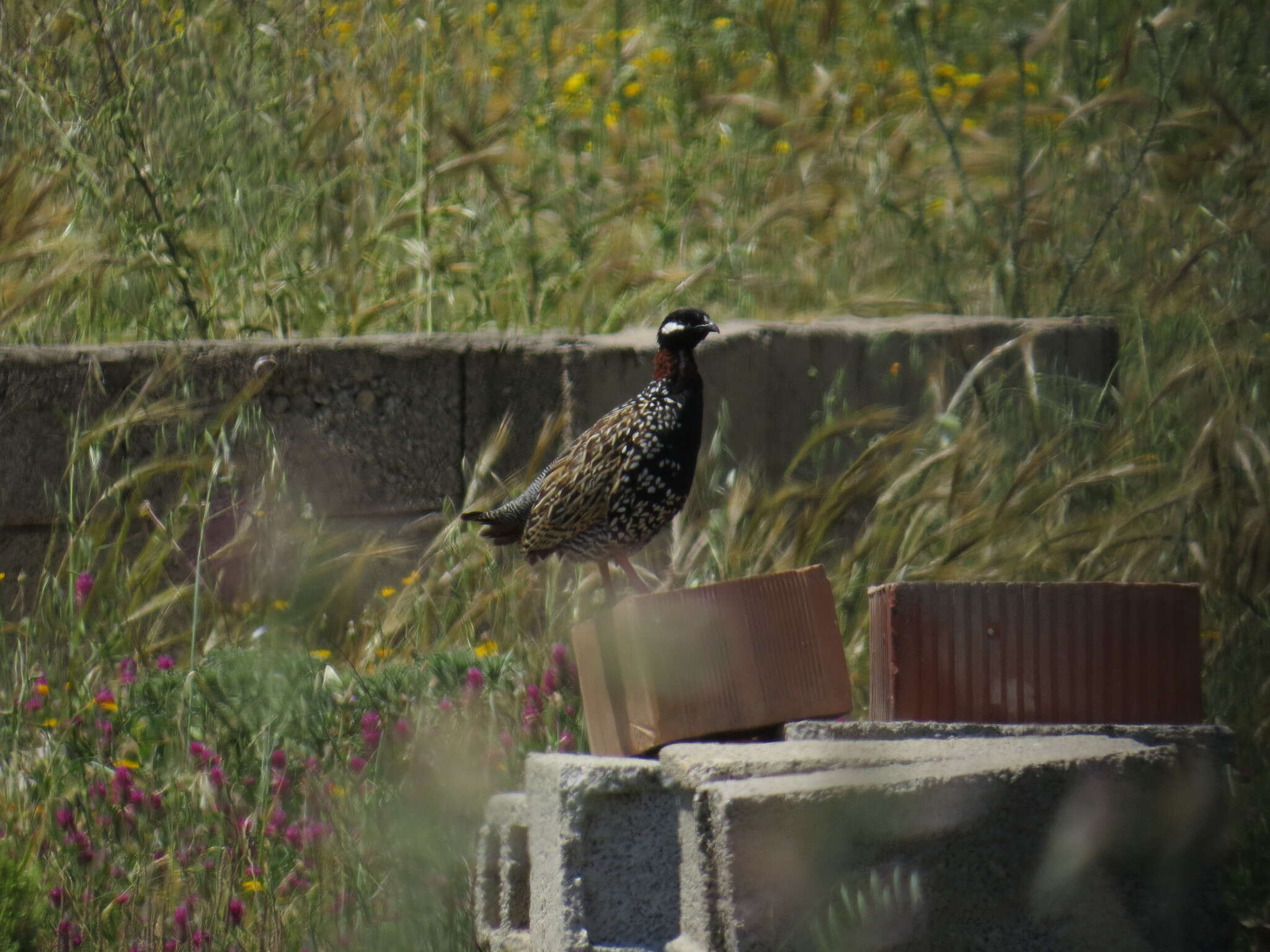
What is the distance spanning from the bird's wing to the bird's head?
162 mm

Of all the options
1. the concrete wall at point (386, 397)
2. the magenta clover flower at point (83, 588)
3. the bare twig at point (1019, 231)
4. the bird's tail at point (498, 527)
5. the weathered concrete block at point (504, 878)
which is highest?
the bare twig at point (1019, 231)

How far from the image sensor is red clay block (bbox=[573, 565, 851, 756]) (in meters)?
2.96

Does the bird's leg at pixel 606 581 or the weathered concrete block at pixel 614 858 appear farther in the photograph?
the bird's leg at pixel 606 581

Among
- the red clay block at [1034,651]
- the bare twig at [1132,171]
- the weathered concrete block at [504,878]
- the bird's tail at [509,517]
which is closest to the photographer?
the red clay block at [1034,651]

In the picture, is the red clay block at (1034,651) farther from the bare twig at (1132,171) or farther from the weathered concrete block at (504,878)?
the bare twig at (1132,171)

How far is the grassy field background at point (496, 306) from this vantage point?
3426 mm

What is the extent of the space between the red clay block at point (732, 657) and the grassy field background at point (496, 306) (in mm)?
675

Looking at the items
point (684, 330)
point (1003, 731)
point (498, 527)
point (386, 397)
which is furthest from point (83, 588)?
point (1003, 731)

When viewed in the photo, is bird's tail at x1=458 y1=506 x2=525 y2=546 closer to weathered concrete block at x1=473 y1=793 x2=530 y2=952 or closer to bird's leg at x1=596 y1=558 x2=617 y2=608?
bird's leg at x1=596 y1=558 x2=617 y2=608

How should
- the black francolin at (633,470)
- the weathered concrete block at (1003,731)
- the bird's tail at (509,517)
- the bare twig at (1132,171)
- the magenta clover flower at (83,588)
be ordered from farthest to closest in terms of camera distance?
the bare twig at (1132,171)
the magenta clover flower at (83,588)
the bird's tail at (509,517)
the black francolin at (633,470)
the weathered concrete block at (1003,731)

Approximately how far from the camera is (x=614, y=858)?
2.84 metres

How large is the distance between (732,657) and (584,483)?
2.68ft

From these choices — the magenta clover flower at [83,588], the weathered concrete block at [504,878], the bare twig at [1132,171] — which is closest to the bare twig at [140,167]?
the magenta clover flower at [83,588]

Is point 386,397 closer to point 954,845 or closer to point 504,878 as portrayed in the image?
point 504,878
